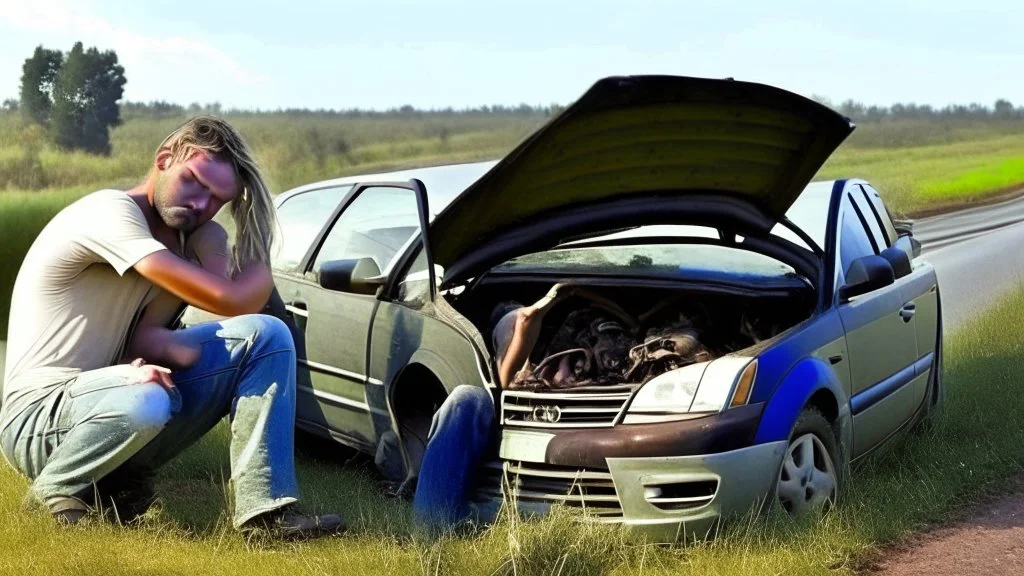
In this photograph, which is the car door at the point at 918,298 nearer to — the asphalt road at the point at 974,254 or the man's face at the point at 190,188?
the asphalt road at the point at 974,254

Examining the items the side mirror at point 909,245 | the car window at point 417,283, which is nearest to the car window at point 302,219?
the car window at point 417,283

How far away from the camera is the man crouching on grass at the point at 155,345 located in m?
4.77

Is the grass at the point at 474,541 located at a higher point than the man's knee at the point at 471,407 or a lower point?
lower

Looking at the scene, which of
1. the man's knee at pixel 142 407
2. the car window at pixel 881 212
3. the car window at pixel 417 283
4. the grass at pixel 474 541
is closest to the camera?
the grass at pixel 474 541

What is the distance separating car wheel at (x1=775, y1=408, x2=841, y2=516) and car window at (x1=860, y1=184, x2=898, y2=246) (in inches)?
82.0

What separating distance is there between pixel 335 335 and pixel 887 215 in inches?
124

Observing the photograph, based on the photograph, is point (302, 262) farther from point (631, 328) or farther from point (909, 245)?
point (909, 245)

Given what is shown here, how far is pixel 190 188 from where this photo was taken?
4992 millimetres

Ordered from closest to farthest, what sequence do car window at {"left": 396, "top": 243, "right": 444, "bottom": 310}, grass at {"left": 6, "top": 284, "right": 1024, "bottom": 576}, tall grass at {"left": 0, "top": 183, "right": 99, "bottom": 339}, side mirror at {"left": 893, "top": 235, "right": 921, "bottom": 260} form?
grass at {"left": 6, "top": 284, "right": 1024, "bottom": 576}, car window at {"left": 396, "top": 243, "right": 444, "bottom": 310}, side mirror at {"left": 893, "top": 235, "right": 921, "bottom": 260}, tall grass at {"left": 0, "top": 183, "right": 99, "bottom": 339}

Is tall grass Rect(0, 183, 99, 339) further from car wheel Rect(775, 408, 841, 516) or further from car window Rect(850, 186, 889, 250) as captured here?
car wheel Rect(775, 408, 841, 516)

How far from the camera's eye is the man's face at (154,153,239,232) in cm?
497

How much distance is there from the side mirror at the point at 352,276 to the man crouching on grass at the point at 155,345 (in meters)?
1.01

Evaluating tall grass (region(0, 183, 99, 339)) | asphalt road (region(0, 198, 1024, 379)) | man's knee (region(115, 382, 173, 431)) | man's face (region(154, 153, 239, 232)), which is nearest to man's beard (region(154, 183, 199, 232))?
man's face (region(154, 153, 239, 232))

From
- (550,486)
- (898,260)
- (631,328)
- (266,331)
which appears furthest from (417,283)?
(898,260)
